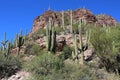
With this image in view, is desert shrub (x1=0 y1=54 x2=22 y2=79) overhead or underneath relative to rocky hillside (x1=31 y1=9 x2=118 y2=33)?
underneath

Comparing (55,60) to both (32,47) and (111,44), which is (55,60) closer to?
(111,44)

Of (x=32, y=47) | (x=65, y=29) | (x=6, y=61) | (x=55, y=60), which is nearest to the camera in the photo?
(x=55, y=60)

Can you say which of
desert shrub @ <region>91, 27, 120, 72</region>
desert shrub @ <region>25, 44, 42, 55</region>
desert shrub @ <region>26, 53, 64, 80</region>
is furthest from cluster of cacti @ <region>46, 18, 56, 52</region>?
desert shrub @ <region>25, 44, 42, 55</region>

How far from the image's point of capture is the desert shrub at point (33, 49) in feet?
94.1

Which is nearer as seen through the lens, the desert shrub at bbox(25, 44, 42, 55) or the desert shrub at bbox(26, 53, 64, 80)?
the desert shrub at bbox(26, 53, 64, 80)

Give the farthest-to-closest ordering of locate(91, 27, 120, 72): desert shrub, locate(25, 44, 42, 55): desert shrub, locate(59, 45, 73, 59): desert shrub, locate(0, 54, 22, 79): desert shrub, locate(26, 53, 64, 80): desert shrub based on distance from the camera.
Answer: locate(25, 44, 42, 55): desert shrub
locate(59, 45, 73, 59): desert shrub
locate(0, 54, 22, 79): desert shrub
locate(91, 27, 120, 72): desert shrub
locate(26, 53, 64, 80): desert shrub

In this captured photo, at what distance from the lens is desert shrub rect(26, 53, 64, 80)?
2242cm

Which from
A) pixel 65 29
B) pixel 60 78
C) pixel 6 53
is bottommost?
pixel 60 78

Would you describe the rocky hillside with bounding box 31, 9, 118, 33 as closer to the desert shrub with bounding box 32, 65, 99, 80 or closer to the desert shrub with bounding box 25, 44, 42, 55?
the desert shrub with bounding box 25, 44, 42, 55

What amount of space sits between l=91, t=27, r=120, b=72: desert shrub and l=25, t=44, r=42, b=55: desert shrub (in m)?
5.79

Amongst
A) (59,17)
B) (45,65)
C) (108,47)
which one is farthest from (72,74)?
(59,17)

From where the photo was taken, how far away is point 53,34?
24.3 metres

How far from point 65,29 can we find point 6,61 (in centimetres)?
1138

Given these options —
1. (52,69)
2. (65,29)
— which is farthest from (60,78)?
(65,29)
